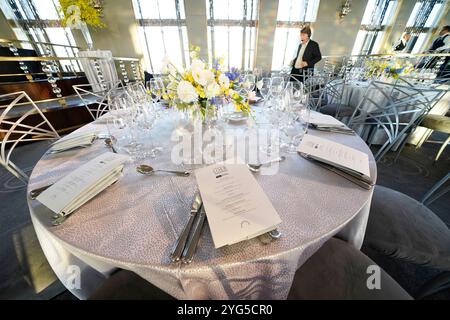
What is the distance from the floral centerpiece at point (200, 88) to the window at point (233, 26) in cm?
522

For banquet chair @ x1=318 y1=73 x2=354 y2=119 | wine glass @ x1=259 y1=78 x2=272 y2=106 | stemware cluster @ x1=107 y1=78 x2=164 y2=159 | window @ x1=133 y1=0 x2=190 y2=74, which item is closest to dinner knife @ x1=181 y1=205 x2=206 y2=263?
stemware cluster @ x1=107 y1=78 x2=164 y2=159

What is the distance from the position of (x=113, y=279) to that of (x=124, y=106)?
68cm

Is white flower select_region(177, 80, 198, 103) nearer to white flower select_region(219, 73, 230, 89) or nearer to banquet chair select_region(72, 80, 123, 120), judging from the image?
white flower select_region(219, 73, 230, 89)

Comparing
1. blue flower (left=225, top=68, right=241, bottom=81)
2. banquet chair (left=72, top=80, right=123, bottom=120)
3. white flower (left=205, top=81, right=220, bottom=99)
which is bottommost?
banquet chair (left=72, top=80, right=123, bottom=120)

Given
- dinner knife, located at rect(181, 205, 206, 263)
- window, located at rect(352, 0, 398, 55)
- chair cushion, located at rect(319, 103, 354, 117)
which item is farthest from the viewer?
window, located at rect(352, 0, 398, 55)

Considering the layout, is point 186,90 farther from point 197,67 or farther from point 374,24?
point 374,24

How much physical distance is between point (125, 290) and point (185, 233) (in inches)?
13.8

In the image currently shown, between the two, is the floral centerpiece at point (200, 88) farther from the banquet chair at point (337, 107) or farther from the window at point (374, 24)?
the window at point (374, 24)

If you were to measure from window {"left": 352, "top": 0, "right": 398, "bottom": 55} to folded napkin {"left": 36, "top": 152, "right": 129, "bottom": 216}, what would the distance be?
8.76 m

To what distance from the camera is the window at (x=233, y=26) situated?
561cm

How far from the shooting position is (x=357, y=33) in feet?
19.9

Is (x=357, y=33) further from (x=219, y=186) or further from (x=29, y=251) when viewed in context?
(x=29, y=251)

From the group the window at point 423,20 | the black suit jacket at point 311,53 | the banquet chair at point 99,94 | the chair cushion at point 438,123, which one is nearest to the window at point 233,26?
the black suit jacket at point 311,53

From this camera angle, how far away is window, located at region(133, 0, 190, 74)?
548 cm
